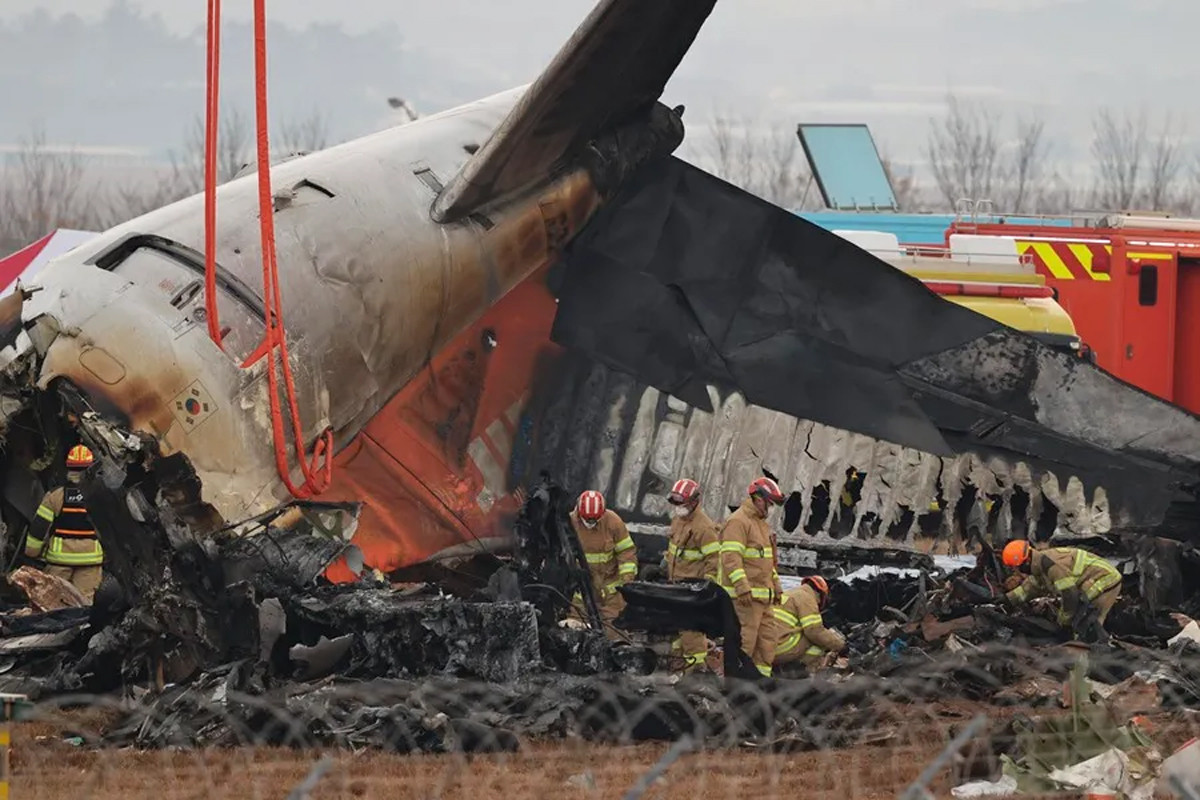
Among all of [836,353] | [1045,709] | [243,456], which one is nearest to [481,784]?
[243,456]

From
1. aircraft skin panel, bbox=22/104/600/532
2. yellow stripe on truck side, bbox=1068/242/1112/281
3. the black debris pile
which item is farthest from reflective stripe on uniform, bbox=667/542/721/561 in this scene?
yellow stripe on truck side, bbox=1068/242/1112/281

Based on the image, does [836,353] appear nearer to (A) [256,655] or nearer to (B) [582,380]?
(B) [582,380]

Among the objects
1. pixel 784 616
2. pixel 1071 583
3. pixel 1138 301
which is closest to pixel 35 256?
pixel 1138 301

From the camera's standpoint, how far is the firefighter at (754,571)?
1209 centimetres

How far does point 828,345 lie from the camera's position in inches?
575

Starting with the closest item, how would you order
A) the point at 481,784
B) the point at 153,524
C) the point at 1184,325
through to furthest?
the point at 481,784, the point at 153,524, the point at 1184,325

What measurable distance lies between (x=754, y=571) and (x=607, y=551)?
149 cm

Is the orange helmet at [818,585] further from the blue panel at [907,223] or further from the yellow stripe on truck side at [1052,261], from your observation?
the blue panel at [907,223]

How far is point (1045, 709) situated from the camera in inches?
411

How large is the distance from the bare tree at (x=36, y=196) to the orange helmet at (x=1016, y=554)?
47.9 meters

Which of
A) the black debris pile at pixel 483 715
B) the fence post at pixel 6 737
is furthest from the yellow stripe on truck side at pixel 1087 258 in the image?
the fence post at pixel 6 737

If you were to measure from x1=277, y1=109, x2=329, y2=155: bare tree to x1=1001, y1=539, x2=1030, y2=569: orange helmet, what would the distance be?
56458mm

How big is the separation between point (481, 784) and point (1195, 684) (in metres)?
4.49

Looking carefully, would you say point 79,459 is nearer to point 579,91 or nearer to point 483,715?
point 579,91
